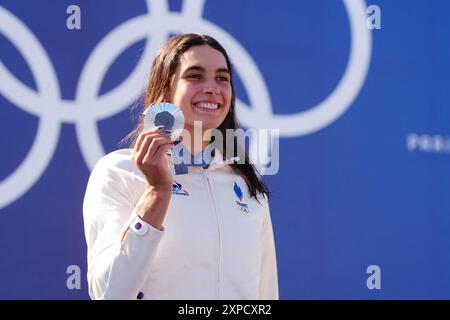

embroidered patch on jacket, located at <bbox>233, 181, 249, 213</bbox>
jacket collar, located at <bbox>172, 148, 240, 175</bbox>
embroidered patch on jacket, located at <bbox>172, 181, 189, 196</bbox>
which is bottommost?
embroidered patch on jacket, located at <bbox>233, 181, 249, 213</bbox>

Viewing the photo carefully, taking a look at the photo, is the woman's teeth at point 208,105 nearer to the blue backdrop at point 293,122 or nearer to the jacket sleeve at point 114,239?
the jacket sleeve at point 114,239

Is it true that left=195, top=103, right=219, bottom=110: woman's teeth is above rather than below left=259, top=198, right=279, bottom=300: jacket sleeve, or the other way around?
above

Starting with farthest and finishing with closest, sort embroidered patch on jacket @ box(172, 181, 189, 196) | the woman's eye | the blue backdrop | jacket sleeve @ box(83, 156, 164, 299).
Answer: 1. the blue backdrop
2. the woman's eye
3. embroidered patch on jacket @ box(172, 181, 189, 196)
4. jacket sleeve @ box(83, 156, 164, 299)

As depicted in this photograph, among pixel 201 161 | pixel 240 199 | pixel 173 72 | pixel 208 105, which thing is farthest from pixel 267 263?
pixel 173 72

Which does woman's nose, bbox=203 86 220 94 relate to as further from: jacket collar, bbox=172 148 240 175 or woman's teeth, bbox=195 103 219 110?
jacket collar, bbox=172 148 240 175

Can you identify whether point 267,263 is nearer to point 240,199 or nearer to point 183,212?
point 240,199

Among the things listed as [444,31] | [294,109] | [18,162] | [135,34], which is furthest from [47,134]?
[444,31]

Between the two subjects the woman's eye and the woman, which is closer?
the woman

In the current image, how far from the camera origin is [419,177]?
126 inches

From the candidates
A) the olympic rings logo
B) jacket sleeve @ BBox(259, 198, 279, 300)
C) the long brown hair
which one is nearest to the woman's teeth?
the long brown hair

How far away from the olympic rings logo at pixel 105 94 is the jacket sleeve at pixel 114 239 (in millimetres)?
1091

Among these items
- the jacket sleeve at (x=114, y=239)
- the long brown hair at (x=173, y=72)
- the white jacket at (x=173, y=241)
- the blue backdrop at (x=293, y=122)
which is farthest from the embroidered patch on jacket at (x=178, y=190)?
the blue backdrop at (x=293, y=122)

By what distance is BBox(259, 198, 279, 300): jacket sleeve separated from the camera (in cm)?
203

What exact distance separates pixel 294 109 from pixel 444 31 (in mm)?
832
